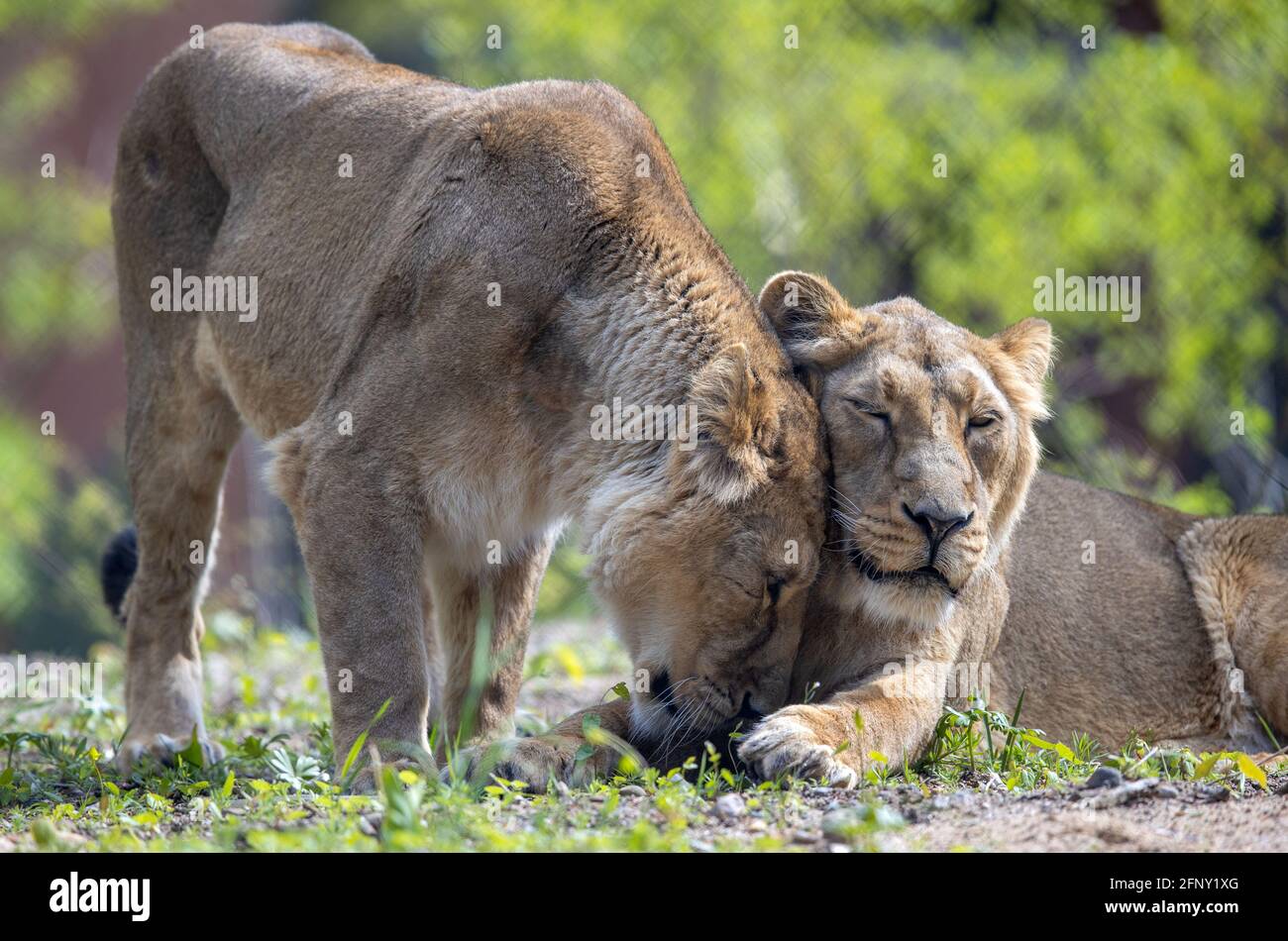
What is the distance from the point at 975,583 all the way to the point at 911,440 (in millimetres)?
719

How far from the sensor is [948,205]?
1076 centimetres

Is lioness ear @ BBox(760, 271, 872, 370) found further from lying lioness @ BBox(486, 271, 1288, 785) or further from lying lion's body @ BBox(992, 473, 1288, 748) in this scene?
lying lion's body @ BBox(992, 473, 1288, 748)

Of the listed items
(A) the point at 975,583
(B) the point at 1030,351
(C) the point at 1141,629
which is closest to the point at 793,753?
(A) the point at 975,583

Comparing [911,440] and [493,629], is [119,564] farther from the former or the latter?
[911,440]

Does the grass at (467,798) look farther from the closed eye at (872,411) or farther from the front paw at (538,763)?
the closed eye at (872,411)

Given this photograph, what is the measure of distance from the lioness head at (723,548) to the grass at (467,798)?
21cm

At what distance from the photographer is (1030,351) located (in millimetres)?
4414

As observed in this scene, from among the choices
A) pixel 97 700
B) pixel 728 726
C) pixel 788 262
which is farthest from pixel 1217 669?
pixel 788 262

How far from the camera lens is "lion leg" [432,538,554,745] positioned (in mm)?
4621

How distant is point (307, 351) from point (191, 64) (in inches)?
51.4

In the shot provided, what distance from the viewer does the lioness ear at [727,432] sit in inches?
147

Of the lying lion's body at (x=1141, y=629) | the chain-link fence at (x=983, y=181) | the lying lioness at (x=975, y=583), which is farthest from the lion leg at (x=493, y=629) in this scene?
the chain-link fence at (x=983, y=181)
